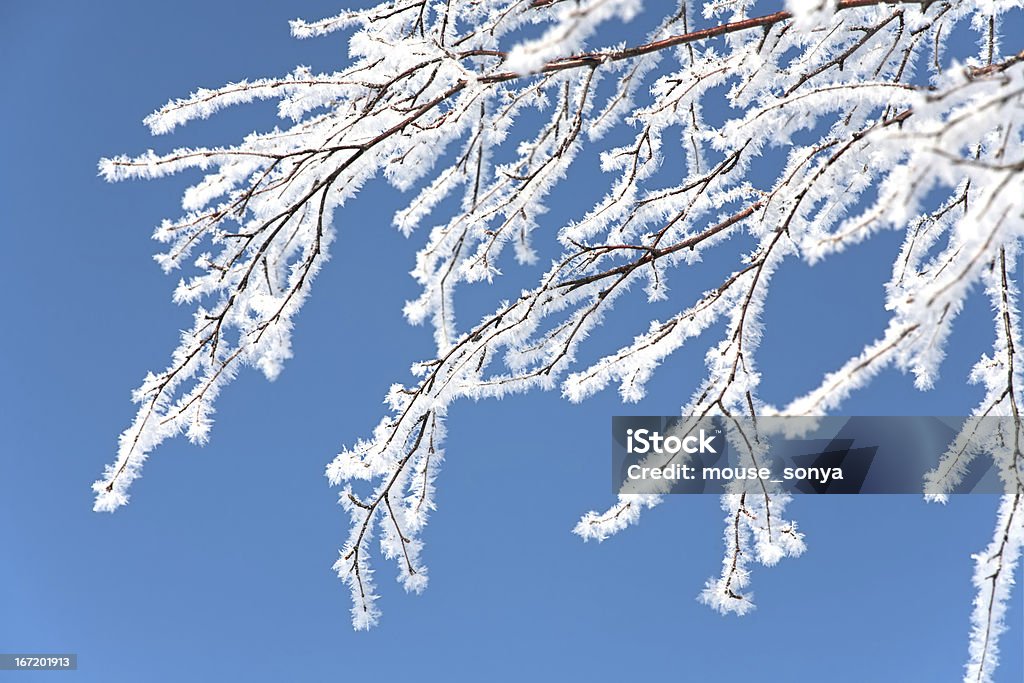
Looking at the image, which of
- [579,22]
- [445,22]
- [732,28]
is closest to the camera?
[579,22]

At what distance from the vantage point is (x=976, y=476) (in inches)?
69.7

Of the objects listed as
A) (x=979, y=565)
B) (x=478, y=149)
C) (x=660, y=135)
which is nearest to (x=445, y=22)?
(x=478, y=149)

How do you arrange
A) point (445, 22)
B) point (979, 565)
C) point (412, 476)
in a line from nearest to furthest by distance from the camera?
point (979, 565), point (445, 22), point (412, 476)

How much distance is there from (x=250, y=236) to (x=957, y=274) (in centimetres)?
131

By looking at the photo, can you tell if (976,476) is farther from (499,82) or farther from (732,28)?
(499,82)

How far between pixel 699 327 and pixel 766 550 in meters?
0.48

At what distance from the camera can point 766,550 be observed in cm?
142

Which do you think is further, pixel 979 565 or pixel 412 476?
pixel 412 476

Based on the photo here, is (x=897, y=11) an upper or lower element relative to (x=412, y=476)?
upper

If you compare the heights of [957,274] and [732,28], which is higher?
[732,28]

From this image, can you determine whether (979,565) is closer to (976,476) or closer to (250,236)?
(976,476)

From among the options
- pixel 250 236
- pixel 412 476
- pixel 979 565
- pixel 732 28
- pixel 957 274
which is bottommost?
pixel 979 565

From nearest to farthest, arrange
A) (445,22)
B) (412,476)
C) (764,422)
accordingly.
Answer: (764,422), (445,22), (412,476)

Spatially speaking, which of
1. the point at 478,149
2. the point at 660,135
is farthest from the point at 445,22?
the point at 660,135
